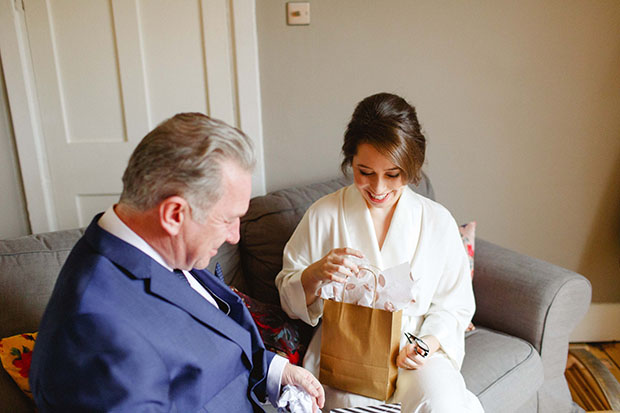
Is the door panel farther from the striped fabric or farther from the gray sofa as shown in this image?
the striped fabric

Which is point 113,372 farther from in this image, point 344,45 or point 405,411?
point 344,45

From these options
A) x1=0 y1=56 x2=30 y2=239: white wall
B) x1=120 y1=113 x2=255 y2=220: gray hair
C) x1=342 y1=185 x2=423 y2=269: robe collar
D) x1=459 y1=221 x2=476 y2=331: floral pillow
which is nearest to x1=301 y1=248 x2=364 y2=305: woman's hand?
x1=342 y1=185 x2=423 y2=269: robe collar

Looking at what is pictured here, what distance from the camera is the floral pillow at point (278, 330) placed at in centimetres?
143

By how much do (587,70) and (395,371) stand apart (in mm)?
1800

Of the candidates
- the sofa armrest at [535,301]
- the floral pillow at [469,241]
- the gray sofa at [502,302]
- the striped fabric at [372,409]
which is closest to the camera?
the striped fabric at [372,409]

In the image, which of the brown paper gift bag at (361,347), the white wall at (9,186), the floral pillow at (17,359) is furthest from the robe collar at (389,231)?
the white wall at (9,186)

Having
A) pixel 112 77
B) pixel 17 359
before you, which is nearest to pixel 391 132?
pixel 17 359

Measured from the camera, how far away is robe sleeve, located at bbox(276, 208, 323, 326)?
144cm

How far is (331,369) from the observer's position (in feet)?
4.32

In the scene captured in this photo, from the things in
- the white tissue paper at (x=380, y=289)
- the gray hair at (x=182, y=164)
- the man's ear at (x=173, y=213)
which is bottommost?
the white tissue paper at (x=380, y=289)

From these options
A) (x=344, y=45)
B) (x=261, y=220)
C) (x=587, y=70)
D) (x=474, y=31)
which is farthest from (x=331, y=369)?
(x=587, y=70)

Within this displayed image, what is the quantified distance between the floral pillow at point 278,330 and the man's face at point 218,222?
1.88 ft

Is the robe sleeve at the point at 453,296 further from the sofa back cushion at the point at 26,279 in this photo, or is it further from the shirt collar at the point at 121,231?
the sofa back cushion at the point at 26,279

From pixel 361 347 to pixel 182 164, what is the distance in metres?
0.77
